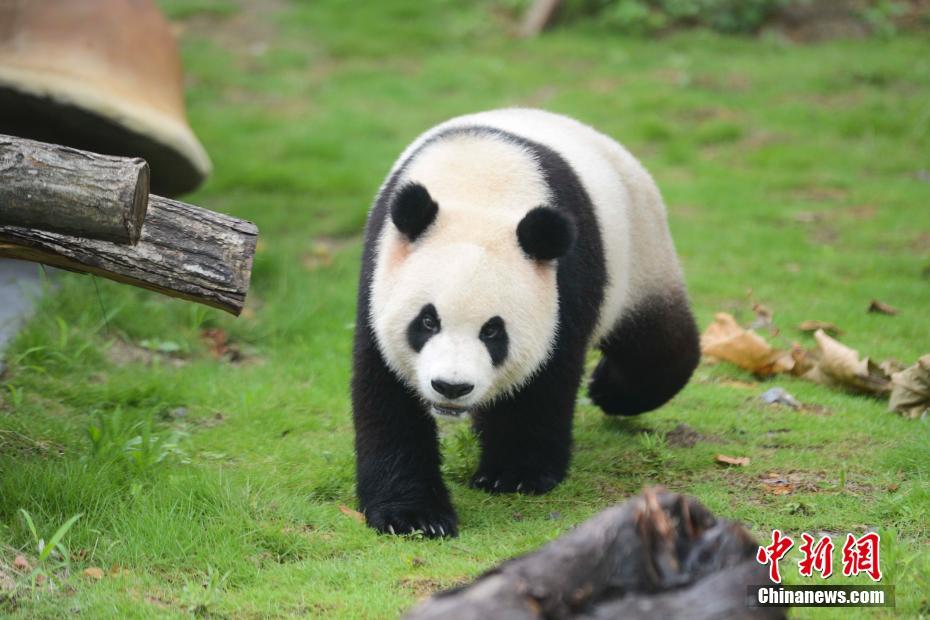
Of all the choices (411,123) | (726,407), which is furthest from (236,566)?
(411,123)

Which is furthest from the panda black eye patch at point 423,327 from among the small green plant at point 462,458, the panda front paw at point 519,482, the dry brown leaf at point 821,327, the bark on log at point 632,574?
the dry brown leaf at point 821,327

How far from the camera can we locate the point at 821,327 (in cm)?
696

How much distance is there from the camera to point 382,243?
4.50 m

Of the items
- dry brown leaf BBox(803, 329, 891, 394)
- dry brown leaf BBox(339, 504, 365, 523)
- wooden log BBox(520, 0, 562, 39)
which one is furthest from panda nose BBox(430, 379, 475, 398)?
wooden log BBox(520, 0, 562, 39)

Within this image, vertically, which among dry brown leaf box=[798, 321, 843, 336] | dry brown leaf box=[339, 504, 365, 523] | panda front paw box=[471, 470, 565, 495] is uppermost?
dry brown leaf box=[339, 504, 365, 523]

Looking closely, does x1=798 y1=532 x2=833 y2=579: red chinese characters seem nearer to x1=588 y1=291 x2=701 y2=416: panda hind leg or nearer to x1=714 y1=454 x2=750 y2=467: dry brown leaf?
x1=714 y1=454 x2=750 y2=467: dry brown leaf

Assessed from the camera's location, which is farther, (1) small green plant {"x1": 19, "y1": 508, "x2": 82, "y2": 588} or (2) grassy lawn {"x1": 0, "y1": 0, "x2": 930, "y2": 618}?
(2) grassy lawn {"x1": 0, "y1": 0, "x2": 930, "y2": 618}

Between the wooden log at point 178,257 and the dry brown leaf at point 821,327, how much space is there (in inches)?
159

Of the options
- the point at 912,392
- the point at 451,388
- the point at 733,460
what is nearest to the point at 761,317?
the point at 912,392

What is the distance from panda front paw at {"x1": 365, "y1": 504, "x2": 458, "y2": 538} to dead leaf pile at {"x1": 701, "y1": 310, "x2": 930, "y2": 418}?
2.35 metres

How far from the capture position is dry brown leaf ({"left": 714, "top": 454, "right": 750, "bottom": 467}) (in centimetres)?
511

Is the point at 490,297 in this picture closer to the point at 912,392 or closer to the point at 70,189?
the point at 70,189

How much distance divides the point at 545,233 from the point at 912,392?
2395 millimetres

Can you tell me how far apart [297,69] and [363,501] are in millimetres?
9515
